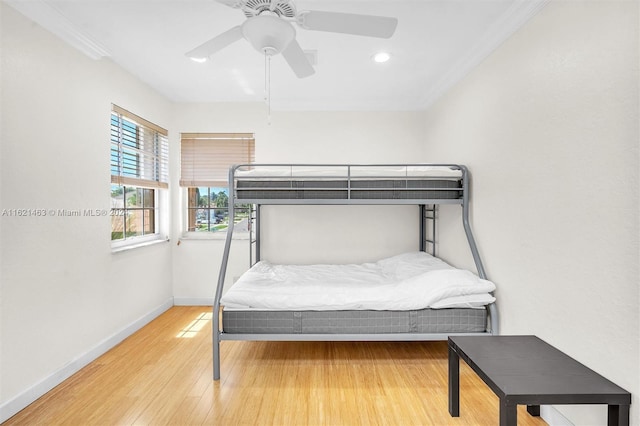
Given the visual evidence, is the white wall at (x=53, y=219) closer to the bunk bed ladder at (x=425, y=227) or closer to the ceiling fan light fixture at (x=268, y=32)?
the ceiling fan light fixture at (x=268, y=32)

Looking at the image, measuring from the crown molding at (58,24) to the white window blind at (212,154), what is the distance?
54.5 inches

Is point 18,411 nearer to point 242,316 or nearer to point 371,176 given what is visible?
point 242,316

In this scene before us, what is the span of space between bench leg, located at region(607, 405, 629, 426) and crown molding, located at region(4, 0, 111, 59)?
3.52 m

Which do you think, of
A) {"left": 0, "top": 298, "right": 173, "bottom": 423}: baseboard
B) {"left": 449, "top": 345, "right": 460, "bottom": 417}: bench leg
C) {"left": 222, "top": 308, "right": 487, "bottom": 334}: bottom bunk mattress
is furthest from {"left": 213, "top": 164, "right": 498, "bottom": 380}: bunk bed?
{"left": 0, "top": 298, "right": 173, "bottom": 423}: baseboard

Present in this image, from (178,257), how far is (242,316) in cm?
189

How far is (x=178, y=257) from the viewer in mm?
3699

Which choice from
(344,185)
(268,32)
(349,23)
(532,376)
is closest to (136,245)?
(344,185)

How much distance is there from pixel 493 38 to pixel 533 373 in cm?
207

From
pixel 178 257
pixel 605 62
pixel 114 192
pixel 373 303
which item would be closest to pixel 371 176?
pixel 373 303

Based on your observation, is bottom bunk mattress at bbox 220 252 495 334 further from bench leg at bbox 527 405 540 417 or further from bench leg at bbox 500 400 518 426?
bench leg at bbox 500 400 518 426

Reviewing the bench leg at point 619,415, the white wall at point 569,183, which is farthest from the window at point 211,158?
the bench leg at point 619,415

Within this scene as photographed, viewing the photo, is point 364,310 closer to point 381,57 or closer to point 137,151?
point 381,57

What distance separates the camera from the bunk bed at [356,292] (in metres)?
2.19

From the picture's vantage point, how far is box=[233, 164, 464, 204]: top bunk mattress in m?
2.53
